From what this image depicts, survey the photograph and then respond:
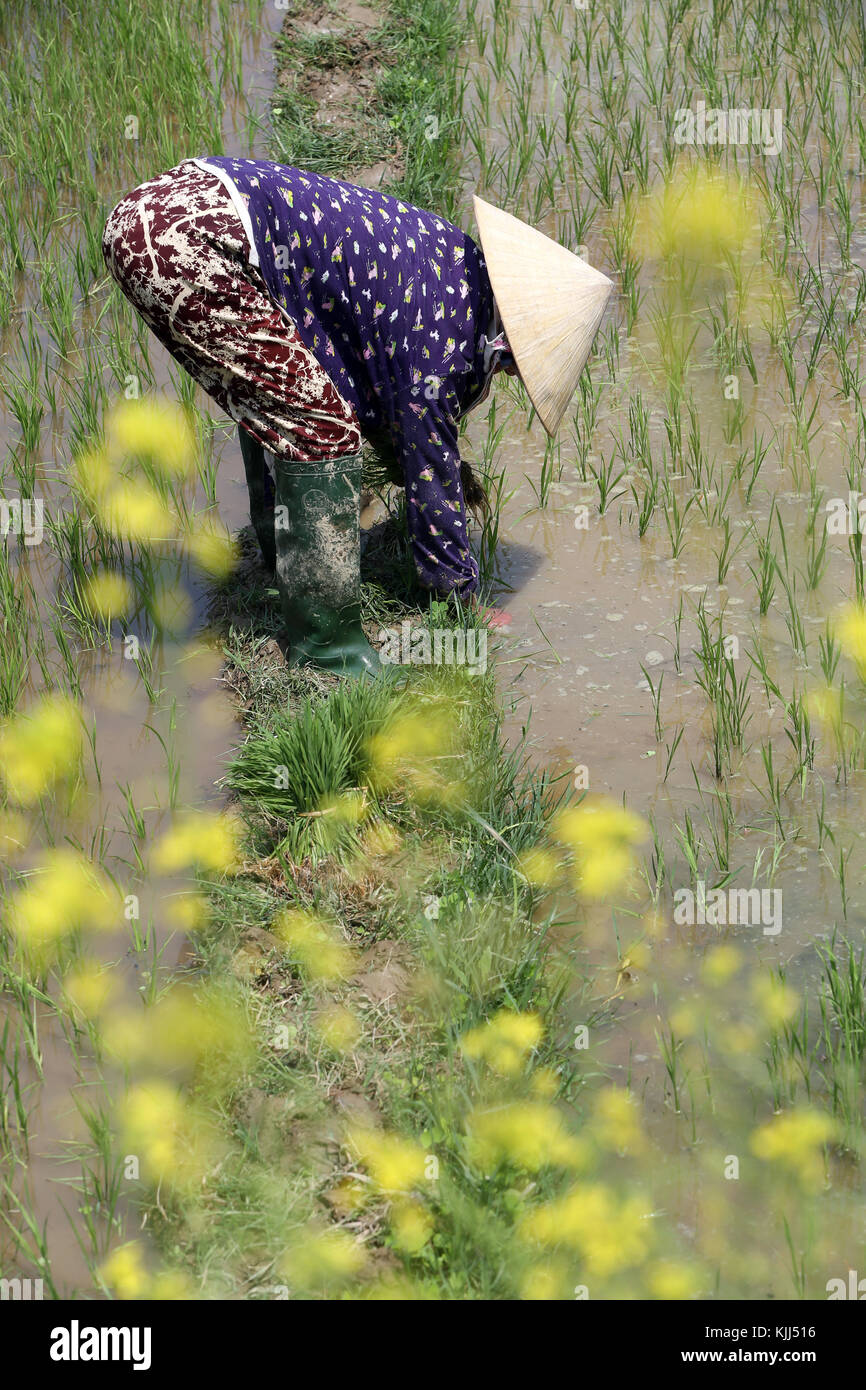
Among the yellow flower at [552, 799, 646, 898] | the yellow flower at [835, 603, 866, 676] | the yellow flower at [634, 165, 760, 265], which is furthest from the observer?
the yellow flower at [634, 165, 760, 265]

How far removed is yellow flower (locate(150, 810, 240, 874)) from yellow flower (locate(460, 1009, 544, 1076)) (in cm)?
64

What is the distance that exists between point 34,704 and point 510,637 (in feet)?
3.53

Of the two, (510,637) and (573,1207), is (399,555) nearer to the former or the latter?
(510,637)

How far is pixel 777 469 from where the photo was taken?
3771mm

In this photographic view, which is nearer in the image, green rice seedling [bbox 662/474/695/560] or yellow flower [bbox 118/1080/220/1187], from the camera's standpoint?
yellow flower [bbox 118/1080/220/1187]

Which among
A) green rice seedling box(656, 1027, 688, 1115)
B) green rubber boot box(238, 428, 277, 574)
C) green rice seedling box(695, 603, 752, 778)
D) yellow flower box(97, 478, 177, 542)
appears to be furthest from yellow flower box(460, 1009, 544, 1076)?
yellow flower box(97, 478, 177, 542)

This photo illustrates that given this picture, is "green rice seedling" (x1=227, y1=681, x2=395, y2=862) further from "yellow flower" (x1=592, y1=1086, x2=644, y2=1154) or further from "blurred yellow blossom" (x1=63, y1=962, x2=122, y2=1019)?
"yellow flower" (x1=592, y1=1086, x2=644, y2=1154)

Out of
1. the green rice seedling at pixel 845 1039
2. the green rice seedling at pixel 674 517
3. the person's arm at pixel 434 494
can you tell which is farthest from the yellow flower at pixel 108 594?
the green rice seedling at pixel 845 1039

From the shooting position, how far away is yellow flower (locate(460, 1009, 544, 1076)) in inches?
90.4

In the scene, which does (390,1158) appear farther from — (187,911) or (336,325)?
(336,325)

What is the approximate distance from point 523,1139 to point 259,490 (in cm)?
168

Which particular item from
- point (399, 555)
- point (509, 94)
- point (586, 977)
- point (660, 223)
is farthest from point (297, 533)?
point (509, 94)

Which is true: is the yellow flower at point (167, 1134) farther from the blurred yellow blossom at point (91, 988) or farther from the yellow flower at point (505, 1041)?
the yellow flower at point (505, 1041)

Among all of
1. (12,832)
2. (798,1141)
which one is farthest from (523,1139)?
(12,832)
